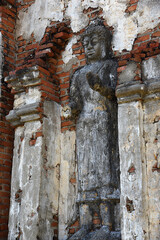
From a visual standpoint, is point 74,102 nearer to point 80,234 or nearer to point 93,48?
point 93,48

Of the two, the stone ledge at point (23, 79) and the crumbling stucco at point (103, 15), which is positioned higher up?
the crumbling stucco at point (103, 15)

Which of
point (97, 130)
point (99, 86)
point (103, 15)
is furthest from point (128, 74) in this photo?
point (103, 15)

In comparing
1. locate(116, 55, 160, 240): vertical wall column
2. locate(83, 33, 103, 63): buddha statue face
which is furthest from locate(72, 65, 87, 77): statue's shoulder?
locate(116, 55, 160, 240): vertical wall column

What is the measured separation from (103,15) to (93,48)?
545 mm

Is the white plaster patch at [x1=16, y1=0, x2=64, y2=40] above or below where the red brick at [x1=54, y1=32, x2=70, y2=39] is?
above

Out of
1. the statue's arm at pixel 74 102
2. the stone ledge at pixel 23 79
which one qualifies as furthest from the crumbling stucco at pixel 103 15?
the stone ledge at pixel 23 79

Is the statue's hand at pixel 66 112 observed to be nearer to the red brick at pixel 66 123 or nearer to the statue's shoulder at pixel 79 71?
the red brick at pixel 66 123

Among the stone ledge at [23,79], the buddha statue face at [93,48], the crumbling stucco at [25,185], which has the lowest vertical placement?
the crumbling stucco at [25,185]

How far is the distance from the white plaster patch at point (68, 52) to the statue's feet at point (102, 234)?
236 cm

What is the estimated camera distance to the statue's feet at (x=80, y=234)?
4262 mm

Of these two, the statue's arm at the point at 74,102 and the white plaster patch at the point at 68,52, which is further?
the white plaster patch at the point at 68,52

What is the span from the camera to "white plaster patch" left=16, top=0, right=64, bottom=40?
5.59 meters

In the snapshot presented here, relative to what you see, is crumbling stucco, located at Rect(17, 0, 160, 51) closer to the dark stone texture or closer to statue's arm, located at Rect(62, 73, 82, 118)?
the dark stone texture

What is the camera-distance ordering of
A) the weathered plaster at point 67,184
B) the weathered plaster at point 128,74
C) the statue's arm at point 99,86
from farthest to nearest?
the weathered plaster at point 67,184, the statue's arm at point 99,86, the weathered plaster at point 128,74
